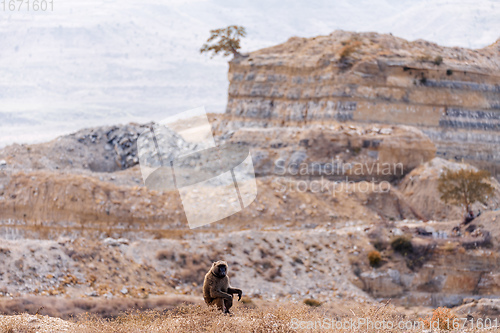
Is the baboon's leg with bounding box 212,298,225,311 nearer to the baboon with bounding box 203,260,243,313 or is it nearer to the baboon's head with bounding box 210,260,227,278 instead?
the baboon with bounding box 203,260,243,313

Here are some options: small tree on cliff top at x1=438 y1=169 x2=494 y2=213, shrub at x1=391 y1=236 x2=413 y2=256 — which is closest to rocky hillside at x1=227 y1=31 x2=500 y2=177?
small tree on cliff top at x1=438 y1=169 x2=494 y2=213

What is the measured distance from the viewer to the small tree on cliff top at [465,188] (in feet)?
102

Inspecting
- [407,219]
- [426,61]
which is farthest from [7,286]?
[426,61]

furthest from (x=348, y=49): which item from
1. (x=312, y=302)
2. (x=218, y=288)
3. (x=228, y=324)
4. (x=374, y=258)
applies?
(x=228, y=324)

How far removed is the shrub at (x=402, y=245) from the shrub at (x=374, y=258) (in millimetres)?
901

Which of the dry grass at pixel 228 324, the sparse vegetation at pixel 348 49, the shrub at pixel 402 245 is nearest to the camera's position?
the dry grass at pixel 228 324

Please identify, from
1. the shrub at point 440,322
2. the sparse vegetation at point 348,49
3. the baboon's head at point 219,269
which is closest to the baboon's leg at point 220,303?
the baboon's head at point 219,269

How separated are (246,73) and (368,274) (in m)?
27.7

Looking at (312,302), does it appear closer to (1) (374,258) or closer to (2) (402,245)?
(1) (374,258)

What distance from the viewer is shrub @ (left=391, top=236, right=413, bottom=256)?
27625 millimetres

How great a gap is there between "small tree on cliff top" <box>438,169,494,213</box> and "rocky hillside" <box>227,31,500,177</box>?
12.7 m

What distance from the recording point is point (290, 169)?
41.1 m

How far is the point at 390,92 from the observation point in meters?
45.6

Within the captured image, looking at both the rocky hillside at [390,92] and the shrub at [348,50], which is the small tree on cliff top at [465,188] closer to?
the rocky hillside at [390,92]
